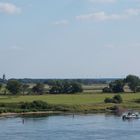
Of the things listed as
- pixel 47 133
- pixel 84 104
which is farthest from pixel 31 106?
pixel 47 133

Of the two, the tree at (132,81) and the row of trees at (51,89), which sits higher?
the tree at (132,81)

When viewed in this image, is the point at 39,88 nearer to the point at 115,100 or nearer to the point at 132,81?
the point at 132,81

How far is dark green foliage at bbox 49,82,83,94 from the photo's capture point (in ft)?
466

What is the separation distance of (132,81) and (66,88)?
19715 millimetres

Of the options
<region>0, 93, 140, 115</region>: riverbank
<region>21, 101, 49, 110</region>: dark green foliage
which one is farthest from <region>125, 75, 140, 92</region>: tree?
<region>21, 101, 49, 110</region>: dark green foliage

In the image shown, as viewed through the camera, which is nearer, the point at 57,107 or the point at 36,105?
the point at 57,107

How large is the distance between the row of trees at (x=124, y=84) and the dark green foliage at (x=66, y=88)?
6.94 m

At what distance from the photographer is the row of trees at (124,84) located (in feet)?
468

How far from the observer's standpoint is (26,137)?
2542 inches

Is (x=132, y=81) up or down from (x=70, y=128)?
up

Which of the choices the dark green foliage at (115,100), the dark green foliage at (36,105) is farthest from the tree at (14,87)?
the dark green foliage at (36,105)

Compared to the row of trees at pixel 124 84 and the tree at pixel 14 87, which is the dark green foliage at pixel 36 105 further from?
the row of trees at pixel 124 84

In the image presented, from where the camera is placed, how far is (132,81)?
152 metres

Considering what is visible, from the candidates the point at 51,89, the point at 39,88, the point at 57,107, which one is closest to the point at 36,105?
the point at 57,107
